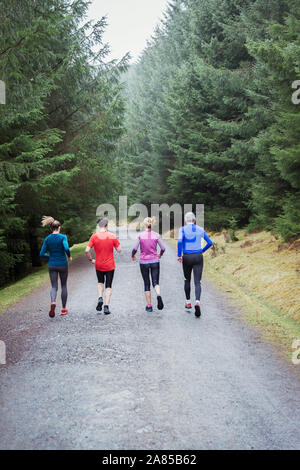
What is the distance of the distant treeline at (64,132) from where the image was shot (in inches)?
476

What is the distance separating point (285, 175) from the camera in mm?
9930

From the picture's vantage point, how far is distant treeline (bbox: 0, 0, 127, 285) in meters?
12.1

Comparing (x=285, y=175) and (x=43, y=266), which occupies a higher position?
(x=285, y=175)

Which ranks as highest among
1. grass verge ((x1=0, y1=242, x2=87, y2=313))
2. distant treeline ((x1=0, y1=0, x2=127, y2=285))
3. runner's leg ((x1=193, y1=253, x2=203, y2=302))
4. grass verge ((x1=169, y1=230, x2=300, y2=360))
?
distant treeline ((x1=0, y1=0, x2=127, y2=285))

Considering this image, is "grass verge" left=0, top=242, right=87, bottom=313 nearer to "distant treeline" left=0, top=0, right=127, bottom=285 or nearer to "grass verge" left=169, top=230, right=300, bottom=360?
"distant treeline" left=0, top=0, right=127, bottom=285

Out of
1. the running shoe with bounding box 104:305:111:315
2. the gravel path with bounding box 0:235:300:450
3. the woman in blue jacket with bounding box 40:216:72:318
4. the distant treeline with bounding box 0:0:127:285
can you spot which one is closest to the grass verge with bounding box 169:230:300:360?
the gravel path with bounding box 0:235:300:450

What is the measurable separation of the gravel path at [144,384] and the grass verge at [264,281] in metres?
0.58

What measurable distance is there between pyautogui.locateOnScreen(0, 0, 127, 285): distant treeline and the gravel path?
5927 millimetres

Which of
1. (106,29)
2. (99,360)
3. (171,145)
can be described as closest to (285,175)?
(99,360)

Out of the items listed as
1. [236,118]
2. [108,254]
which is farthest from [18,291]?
[236,118]

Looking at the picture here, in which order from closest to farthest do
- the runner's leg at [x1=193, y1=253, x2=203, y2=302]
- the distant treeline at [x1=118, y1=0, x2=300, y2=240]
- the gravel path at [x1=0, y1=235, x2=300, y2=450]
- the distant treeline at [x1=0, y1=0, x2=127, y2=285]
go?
1. the gravel path at [x1=0, y1=235, x2=300, y2=450]
2. the runner's leg at [x1=193, y1=253, x2=203, y2=302]
3. the distant treeline at [x1=118, y1=0, x2=300, y2=240]
4. the distant treeline at [x1=0, y1=0, x2=127, y2=285]

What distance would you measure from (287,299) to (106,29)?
1465cm

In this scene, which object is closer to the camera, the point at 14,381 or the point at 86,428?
the point at 86,428

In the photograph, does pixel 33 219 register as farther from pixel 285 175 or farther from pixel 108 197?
pixel 285 175
